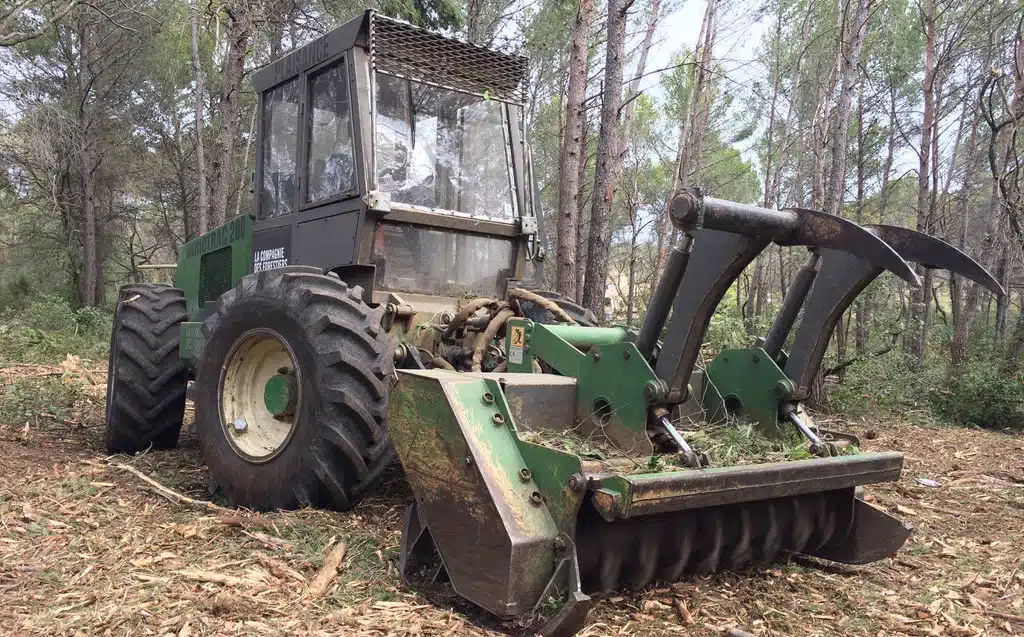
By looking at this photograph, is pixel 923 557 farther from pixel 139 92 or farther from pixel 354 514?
pixel 139 92

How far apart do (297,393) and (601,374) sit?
5.66ft

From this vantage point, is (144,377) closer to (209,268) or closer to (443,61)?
(209,268)

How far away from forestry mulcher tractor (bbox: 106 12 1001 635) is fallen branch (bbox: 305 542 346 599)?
31 centimetres

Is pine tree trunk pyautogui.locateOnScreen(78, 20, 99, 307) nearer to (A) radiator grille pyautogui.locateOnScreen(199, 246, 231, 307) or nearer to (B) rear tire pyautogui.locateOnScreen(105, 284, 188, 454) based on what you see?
(A) radiator grille pyautogui.locateOnScreen(199, 246, 231, 307)

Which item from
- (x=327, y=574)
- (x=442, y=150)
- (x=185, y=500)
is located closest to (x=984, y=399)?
(x=442, y=150)

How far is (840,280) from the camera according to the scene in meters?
3.71

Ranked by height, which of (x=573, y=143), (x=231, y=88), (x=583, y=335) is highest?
(x=231, y=88)

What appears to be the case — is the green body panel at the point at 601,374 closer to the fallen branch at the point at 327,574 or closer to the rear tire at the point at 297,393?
the rear tire at the point at 297,393

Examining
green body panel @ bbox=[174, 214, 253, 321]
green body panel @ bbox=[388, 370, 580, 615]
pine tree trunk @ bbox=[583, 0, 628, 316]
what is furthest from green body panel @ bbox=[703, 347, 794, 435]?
pine tree trunk @ bbox=[583, 0, 628, 316]

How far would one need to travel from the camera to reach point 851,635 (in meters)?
3.19

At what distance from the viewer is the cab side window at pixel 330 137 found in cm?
512

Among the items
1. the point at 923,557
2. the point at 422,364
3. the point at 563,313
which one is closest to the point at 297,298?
the point at 422,364

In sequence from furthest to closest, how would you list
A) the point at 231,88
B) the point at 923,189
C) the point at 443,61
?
the point at 923,189
the point at 231,88
the point at 443,61

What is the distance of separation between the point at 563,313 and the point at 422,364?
1.09 m
